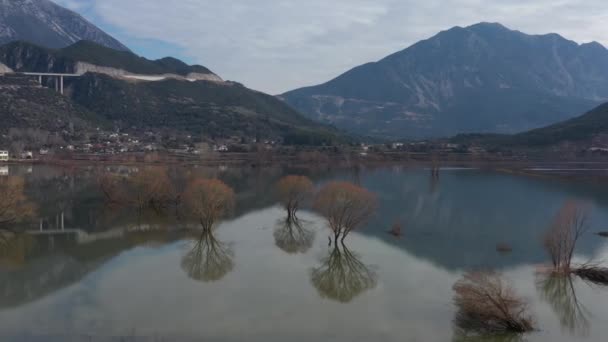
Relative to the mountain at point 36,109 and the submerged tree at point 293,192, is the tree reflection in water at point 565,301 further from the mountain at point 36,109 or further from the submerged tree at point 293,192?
the mountain at point 36,109

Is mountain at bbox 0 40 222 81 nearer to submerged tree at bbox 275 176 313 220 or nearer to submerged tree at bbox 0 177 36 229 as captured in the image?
submerged tree at bbox 0 177 36 229

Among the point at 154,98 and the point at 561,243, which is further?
the point at 154,98

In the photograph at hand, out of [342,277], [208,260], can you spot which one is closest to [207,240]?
[208,260]

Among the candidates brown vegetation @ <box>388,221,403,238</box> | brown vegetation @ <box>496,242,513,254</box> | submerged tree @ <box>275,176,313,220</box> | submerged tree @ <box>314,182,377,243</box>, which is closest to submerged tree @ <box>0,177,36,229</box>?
submerged tree @ <box>275,176,313,220</box>

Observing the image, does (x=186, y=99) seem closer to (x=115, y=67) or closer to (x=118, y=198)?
(x=115, y=67)

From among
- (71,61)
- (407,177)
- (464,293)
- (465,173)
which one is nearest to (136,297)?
(464,293)

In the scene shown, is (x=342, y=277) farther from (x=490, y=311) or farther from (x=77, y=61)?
(x=77, y=61)
